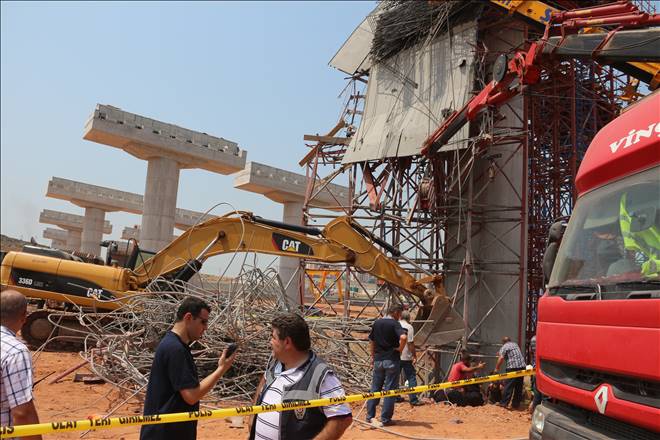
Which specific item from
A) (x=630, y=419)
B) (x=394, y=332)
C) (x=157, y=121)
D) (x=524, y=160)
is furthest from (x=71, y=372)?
(x=157, y=121)

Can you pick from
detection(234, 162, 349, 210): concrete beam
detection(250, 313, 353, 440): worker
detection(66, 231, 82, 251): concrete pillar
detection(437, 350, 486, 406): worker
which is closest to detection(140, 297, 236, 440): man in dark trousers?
detection(250, 313, 353, 440): worker

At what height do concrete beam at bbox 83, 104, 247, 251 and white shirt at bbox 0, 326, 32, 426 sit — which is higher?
concrete beam at bbox 83, 104, 247, 251

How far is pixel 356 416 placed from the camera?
27.1 feet

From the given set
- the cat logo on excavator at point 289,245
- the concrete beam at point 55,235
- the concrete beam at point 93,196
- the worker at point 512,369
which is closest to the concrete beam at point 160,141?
the cat logo on excavator at point 289,245

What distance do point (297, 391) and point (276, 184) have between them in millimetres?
31762

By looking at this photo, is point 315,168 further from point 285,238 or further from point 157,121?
point 157,121

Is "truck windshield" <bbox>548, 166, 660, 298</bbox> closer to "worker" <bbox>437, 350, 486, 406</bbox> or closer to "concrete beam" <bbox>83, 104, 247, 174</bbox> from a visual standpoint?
"worker" <bbox>437, 350, 486, 406</bbox>

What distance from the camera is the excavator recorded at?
9984 mm

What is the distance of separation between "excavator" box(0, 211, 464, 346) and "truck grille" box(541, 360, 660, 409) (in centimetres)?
616

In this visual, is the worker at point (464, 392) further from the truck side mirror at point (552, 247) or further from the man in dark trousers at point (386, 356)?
the truck side mirror at point (552, 247)

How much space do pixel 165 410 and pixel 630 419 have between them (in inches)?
117

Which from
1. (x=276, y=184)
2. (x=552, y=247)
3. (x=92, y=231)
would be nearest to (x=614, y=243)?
(x=552, y=247)

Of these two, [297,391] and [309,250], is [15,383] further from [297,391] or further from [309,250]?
[309,250]

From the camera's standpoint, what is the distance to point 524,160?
1333 cm
